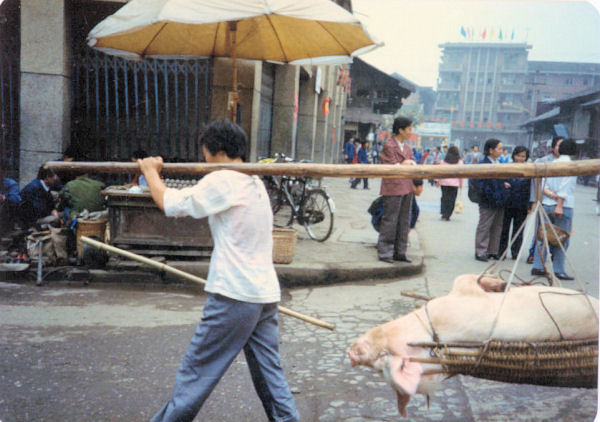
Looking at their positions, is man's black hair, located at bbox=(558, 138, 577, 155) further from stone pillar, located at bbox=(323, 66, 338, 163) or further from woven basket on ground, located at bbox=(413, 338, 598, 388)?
stone pillar, located at bbox=(323, 66, 338, 163)

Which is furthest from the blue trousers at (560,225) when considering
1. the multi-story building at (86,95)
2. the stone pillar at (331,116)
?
the stone pillar at (331,116)

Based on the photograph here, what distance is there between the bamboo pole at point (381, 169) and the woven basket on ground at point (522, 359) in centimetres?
72

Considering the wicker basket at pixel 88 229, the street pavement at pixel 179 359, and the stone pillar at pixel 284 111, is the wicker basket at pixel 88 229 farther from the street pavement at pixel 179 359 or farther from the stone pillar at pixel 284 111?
the stone pillar at pixel 284 111

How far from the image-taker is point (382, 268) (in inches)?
252

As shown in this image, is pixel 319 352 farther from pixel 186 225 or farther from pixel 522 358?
pixel 186 225

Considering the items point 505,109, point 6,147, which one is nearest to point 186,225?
point 6,147

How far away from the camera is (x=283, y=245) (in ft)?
20.1

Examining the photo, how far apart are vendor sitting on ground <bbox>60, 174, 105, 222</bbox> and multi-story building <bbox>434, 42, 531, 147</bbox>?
62211 millimetres

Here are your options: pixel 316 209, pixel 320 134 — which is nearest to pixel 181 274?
pixel 316 209

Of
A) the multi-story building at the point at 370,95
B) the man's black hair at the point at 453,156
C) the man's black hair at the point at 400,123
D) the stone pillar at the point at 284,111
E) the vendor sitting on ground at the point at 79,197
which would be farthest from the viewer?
the multi-story building at the point at 370,95

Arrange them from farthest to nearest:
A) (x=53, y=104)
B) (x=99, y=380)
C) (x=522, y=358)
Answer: (x=53, y=104)
(x=99, y=380)
(x=522, y=358)

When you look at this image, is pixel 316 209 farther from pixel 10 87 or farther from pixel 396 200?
pixel 10 87

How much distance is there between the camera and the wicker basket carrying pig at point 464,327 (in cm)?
204

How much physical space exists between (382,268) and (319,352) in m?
2.49
